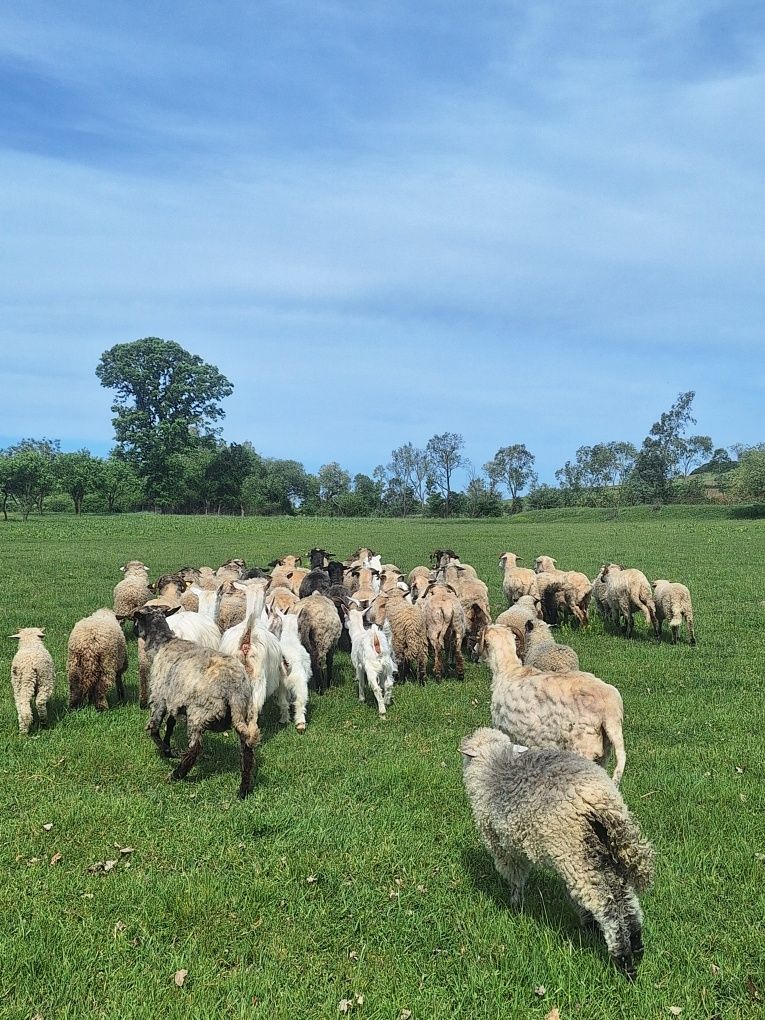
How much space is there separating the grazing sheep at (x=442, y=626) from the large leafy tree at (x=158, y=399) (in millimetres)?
78544

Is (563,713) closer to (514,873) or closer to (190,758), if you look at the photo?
(514,873)

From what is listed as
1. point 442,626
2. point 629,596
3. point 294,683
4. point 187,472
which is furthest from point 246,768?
point 187,472

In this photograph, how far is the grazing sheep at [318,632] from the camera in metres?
10.2

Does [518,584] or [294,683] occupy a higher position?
[518,584]

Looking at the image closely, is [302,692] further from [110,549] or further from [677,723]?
[110,549]

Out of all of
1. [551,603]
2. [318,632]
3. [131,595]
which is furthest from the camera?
[551,603]

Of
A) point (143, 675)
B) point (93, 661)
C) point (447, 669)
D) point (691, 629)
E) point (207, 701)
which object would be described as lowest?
point (447, 669)

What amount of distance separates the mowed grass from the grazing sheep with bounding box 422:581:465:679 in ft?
3.42

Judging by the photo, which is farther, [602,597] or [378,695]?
[602,597]

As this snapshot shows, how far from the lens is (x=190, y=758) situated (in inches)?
259

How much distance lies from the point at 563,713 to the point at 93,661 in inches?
243

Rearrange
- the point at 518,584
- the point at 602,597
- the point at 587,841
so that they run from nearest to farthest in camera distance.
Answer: the point at 587,841, the point at 602,597, the point at 518,584

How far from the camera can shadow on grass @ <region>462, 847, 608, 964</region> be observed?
4.28 m

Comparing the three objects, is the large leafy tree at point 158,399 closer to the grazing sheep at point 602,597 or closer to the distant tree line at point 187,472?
the distant tree line at point 187,472
